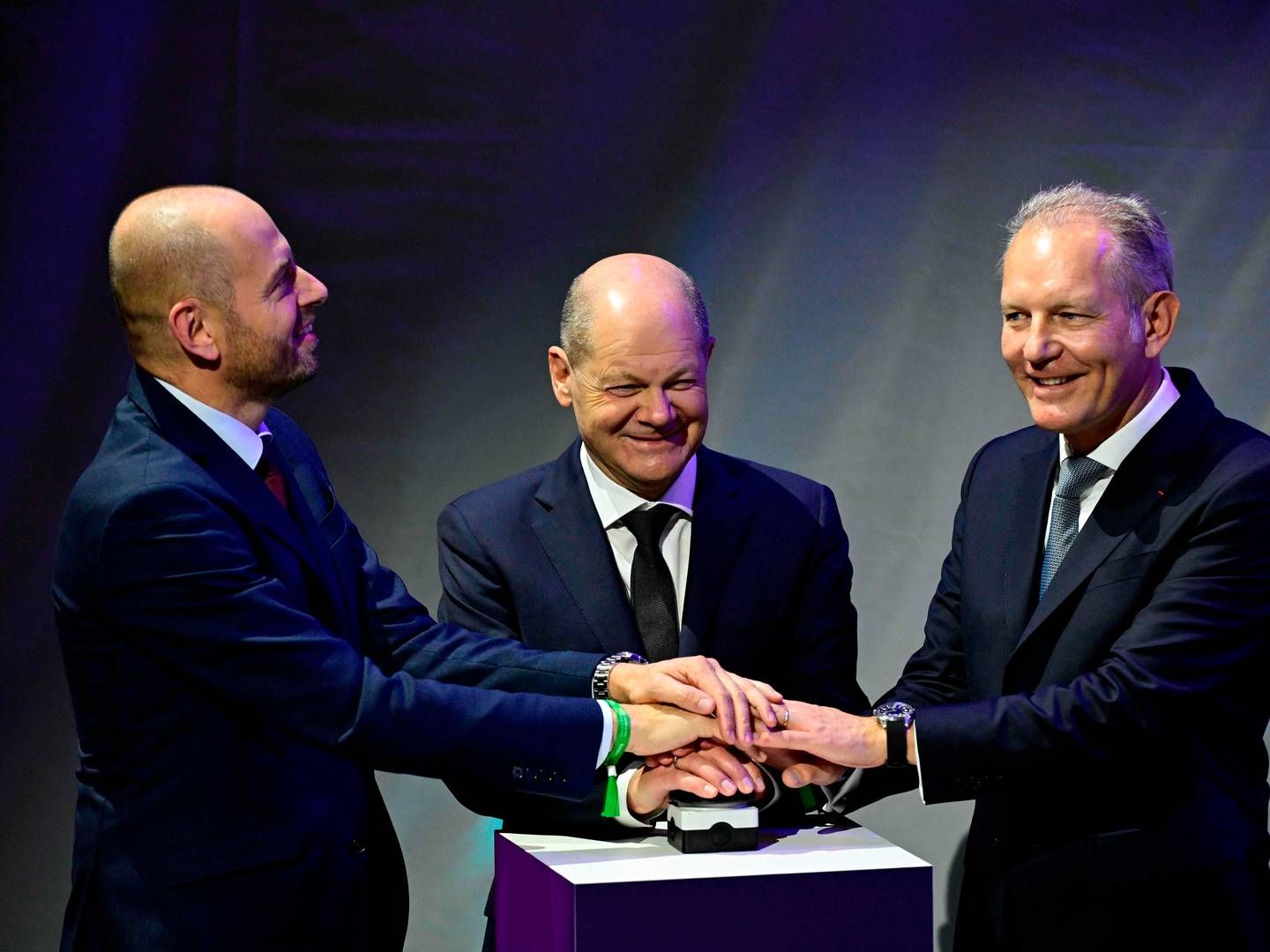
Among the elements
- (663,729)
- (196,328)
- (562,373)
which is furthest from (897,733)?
(196,328)

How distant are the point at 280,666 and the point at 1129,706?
50.3 inches

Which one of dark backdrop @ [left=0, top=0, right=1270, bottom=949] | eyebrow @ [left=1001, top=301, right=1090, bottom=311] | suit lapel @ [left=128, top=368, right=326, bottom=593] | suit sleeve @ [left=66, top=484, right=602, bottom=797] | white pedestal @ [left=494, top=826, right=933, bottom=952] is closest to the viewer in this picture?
white pedestal @ [left=494, top=826, right=933, bottom=952]

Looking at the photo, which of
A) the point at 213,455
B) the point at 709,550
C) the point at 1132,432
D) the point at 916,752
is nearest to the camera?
the point at 213,455

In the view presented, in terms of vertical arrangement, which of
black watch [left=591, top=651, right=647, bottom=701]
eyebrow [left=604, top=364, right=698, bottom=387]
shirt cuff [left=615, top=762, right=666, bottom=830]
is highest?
eyebrow [left=604, top=364, right=698, bottom=387]

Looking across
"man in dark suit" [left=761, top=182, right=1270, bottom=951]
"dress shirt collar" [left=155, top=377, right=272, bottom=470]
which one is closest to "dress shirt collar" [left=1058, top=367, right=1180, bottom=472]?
"man in dark suit" [left=761, top=182, right=1270, bottom=951]

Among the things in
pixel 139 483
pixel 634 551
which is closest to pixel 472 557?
pixel 634 551

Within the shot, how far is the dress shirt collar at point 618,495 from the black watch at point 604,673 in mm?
246

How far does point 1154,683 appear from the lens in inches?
92.5

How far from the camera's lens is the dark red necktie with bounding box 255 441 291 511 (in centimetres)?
235

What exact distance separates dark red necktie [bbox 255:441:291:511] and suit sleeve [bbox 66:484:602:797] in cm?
18

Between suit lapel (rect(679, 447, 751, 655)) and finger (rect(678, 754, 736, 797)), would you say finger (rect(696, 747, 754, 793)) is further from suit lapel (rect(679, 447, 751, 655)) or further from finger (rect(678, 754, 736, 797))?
suit lapel (rect(679, 447, 751, 655))

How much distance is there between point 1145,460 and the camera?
2.49 metres

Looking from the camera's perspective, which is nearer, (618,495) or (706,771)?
(706,771)

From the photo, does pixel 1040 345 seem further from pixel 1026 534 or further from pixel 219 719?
pixel 219 719
